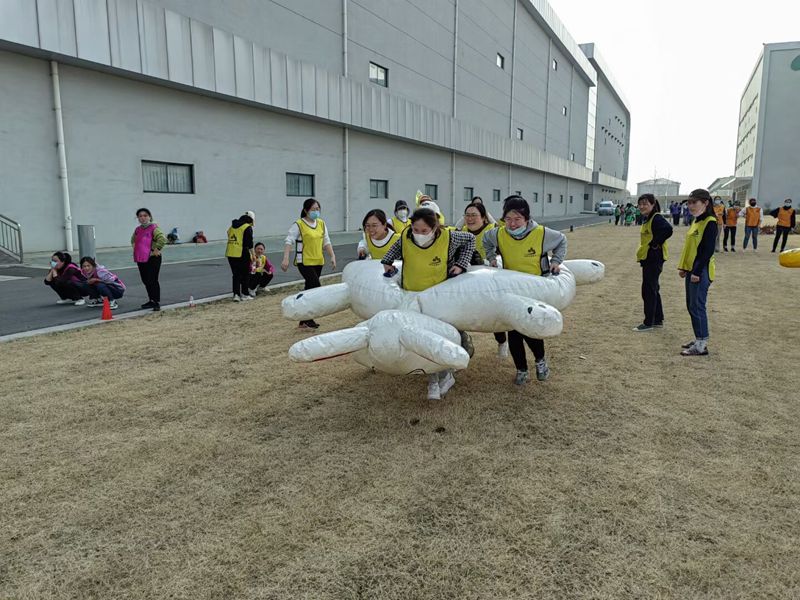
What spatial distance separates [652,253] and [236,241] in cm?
635

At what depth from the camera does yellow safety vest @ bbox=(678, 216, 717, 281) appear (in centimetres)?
610

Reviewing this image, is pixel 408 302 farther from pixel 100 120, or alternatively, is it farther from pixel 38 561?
pixel 100 120

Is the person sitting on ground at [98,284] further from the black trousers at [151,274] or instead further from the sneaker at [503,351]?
the sneaker at [503,351]

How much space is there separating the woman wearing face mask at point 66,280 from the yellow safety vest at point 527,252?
729cm

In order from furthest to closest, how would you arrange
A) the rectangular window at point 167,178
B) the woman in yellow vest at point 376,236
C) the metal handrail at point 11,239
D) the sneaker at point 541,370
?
the rectangular window at point 167,178, the metal handrail at point 11,239, the woman in yellow vest at point 376,236, the sneaker at point 541,370

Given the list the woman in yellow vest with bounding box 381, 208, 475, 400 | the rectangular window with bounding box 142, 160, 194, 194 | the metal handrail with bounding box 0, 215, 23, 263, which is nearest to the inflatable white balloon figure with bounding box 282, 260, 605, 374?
the woman in yellow vest with bounding box 381, 208, 475, 400

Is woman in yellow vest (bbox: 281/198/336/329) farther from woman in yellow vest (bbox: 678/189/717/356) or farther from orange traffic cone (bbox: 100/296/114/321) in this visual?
woman in yellow vest (bbox: 678/189/717/356)

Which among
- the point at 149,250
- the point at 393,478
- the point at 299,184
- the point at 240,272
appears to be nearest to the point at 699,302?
the point at 393,478

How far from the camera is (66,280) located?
903 centimetres

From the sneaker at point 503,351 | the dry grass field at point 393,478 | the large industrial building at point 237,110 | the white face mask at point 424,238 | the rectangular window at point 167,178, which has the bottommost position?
the dry grass field at point 393,478

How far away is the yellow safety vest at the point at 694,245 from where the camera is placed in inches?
240

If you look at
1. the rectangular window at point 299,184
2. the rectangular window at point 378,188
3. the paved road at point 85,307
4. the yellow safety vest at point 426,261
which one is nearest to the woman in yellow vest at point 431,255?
the yellow safety vest at point 426,261

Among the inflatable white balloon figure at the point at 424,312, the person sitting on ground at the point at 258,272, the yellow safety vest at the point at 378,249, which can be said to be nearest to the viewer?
the inflatable white balloon figure at the point at 424,312

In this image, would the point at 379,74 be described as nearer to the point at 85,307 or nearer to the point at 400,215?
the point at 400,215
